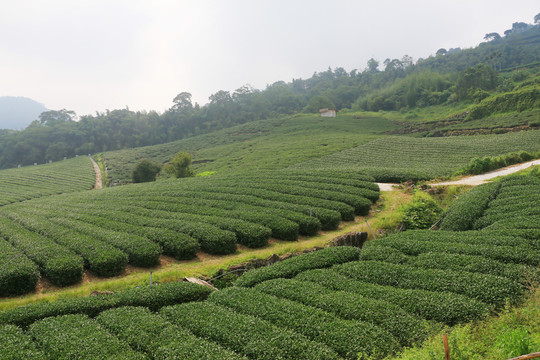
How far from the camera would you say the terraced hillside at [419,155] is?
3364 centimetres

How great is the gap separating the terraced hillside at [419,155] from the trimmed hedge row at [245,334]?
82.5 feet

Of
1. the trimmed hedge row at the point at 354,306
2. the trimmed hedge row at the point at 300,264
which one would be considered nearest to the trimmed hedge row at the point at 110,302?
the trimmed hedge row at the point at 300,264

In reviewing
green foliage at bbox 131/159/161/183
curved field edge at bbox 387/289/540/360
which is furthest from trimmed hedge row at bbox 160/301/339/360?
green foliage at bbox 131/159/161/183

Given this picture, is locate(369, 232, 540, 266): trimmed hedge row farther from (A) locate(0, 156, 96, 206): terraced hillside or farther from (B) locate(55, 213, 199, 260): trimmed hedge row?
(A) locate(0, 156, 96, 206): terraced hillside

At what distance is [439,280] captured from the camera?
11047 millimetres

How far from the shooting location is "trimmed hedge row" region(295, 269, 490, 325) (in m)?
9.12

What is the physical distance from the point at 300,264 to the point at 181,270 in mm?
5577

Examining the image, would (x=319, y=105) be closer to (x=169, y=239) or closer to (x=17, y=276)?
(x=169, y=239)

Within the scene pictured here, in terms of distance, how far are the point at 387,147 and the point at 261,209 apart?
3736 cm

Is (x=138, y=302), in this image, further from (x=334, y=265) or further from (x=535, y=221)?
(x=535, y=221)

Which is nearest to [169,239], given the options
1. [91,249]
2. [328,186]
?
[91,249]

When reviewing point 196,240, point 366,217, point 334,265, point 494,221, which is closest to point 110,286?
point 196,240

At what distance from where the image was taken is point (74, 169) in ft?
243

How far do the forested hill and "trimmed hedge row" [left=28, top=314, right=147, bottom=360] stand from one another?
72.2 m
